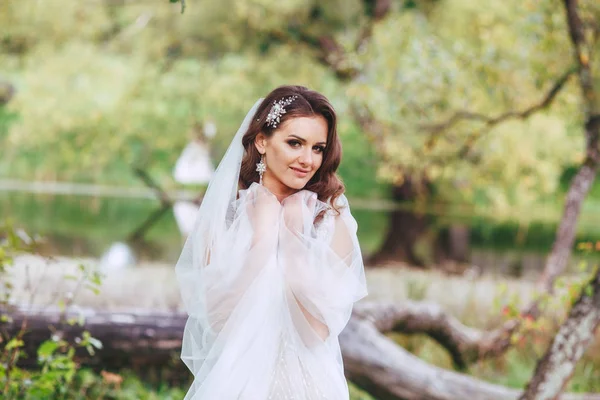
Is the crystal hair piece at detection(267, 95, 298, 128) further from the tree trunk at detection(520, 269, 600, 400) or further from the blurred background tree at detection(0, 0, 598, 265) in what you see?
the blurred background tree at detection(0, 0, 598, 265)

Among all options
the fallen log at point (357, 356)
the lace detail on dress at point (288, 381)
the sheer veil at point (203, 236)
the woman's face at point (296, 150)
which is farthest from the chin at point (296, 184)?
the fallen log at point (357, 356)

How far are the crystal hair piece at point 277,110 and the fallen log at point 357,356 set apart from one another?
8.40 ft

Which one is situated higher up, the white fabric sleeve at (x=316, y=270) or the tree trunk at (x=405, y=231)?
the white fabric sleeve at (x=316, y=270)

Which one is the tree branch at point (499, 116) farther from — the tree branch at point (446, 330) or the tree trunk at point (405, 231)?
the tree trunk at point (405, 231)

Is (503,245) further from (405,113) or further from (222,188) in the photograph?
(222,188)

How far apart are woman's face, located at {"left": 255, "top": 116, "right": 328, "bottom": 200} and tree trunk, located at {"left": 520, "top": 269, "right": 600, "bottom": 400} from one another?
226 cm

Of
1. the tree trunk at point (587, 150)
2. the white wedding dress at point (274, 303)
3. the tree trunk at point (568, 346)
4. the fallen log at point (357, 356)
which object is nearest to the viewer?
the white wedding dress at point (274, 303)

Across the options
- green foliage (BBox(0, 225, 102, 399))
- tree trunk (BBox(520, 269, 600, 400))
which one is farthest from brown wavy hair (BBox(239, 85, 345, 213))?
tree trunk (BBox(520, 269, 600, 400))

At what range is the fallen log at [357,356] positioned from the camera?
15.0 ft

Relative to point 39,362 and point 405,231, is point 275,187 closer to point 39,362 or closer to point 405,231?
point 39,362

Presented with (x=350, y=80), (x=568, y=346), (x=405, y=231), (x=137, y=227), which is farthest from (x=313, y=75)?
(x=568, y=346)

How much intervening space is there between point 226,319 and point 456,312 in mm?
6723

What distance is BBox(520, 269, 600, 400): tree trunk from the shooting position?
13.1ft

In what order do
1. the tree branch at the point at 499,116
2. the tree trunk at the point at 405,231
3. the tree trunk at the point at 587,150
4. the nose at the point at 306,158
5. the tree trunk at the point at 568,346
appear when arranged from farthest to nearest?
the tree trunk at the point at 405,231
the tree branch at the point at 499,116
the tree trunk at the point at 587,150
the tree trunk at the point at 568,346
the nose at the point at 306,158
